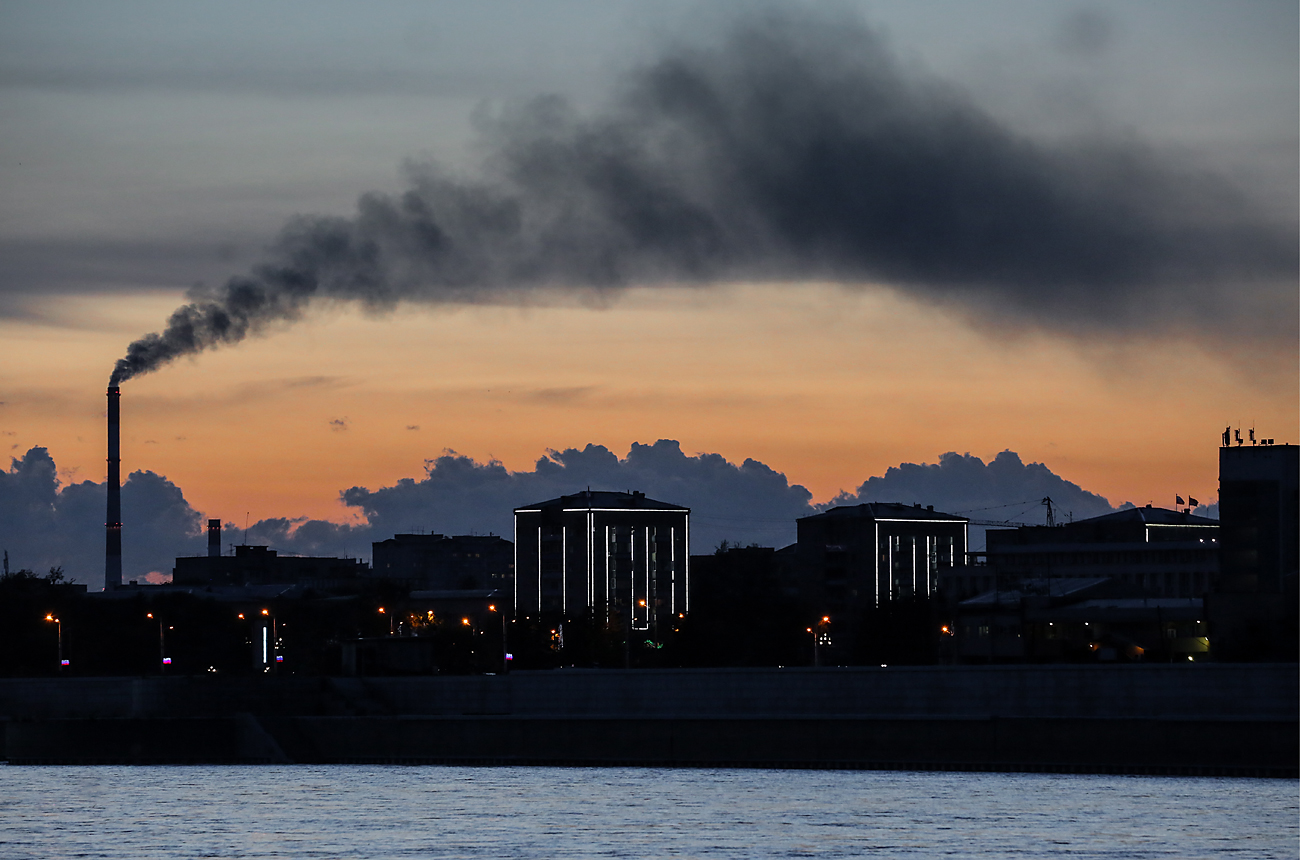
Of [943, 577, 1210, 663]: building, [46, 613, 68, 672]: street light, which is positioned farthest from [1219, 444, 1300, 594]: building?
[46, 613, 68, 672]: street light

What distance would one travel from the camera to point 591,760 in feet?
304

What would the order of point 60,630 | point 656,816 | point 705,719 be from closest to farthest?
point 656,816
point 705,719
point 60,630

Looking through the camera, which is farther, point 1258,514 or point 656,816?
point 1258,514

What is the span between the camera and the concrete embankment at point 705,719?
7962 cm

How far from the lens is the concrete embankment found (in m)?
79.6

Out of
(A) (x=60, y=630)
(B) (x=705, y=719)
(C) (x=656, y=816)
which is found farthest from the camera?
(A) (x=60, y=630)

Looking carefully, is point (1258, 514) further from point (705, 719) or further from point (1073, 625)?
point (705, 719)

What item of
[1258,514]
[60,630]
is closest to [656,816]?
→ [1258,514]

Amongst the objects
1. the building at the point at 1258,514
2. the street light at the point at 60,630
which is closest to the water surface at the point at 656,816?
the street light at the point at 60,630

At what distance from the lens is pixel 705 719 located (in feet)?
299

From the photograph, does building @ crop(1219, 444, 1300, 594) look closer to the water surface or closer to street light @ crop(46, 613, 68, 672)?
the water surface

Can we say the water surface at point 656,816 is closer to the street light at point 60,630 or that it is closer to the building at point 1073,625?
the street light at point 60,630

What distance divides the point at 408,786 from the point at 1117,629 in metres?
78.0

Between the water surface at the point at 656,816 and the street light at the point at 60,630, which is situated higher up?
the street light at the point at 60,630
